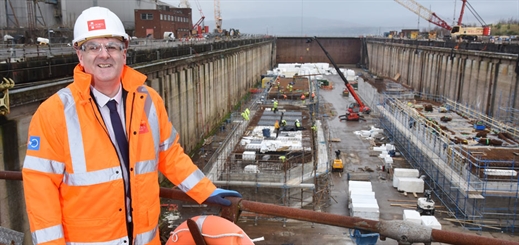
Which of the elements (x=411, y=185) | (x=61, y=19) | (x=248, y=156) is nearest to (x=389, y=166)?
(x=411, y=185)

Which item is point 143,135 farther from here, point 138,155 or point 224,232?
point 224,232

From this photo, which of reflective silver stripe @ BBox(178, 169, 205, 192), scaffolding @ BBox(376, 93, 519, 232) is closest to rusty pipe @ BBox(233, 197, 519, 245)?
reflective silver stripe @ BBox(178, 169, 205, 192)

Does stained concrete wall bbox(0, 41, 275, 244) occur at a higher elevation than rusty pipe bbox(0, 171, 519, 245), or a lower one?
lower

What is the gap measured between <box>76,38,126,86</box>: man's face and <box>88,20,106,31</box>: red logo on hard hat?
9 centimetres

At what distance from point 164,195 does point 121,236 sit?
0.70 m

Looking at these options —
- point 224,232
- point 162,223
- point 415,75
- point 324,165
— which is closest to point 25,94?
point 162,223

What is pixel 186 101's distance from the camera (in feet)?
88.1

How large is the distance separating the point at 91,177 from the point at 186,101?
78.5 feet

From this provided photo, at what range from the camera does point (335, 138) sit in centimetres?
3269

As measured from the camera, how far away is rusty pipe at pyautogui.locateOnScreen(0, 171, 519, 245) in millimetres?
3314

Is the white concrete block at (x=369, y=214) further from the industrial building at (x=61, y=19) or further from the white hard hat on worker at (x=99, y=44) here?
the industrial building at (x=61, y=19)

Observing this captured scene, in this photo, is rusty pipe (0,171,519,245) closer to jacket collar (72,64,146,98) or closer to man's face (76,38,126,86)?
jacket collar (72,64,146,98)

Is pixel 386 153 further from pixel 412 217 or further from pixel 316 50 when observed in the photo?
pixel 316 50

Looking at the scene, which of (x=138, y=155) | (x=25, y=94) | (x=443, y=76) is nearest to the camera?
(x=138, y=155)
